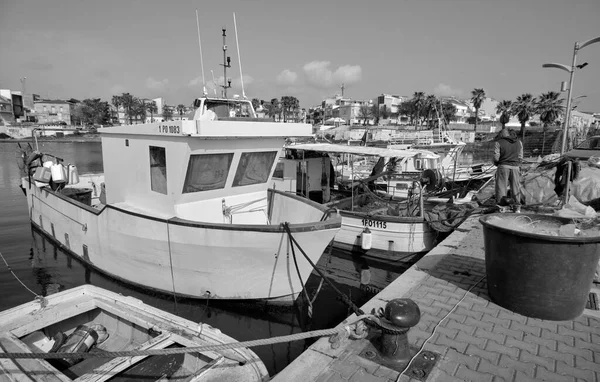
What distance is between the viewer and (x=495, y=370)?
3275 millimetres

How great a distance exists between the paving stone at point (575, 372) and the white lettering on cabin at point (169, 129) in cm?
587

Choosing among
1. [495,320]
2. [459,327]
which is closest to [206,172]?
[459,327]

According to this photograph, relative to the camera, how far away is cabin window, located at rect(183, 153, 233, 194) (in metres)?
6.47

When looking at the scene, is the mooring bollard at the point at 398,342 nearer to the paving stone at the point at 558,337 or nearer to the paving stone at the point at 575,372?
the paving stone at the point at 575,372

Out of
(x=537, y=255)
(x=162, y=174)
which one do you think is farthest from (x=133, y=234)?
(x=537, y=255)

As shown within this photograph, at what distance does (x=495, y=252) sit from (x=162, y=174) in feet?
18.7

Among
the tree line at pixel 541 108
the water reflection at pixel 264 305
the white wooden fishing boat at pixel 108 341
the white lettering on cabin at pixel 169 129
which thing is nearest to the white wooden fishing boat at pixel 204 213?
the white lettering on cabin at pixel 169 129

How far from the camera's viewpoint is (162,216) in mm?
6863

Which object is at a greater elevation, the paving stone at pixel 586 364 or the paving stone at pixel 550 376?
the paving stone at pixel 550 376

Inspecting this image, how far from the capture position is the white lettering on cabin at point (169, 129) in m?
6.04

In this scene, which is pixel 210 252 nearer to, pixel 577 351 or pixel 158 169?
pixel 158 169

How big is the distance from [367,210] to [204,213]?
6323 mm

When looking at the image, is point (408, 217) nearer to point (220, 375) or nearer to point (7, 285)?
point (220, 375)

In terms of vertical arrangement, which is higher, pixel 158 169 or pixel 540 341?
pixel 158 169
